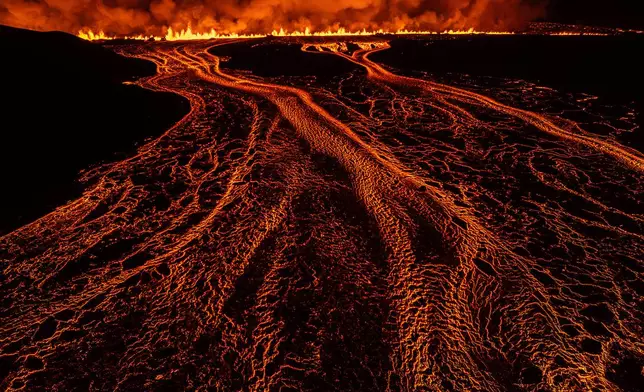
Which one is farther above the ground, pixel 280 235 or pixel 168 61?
pixel 168 61

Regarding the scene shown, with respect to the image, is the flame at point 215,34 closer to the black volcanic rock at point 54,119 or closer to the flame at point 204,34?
the flame at point 204,34

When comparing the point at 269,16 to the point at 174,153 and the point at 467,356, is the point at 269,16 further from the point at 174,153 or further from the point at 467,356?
the point at 467,356

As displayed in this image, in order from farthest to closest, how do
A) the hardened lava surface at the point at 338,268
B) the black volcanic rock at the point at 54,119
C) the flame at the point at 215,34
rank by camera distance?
the flame at the point at 215,34 < the black volcanic rock at the point at 54,119 < the hardened lava surface at the point at 338,268

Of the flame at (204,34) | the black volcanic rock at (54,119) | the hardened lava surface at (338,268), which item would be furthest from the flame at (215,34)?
the hardened lava surface at (338,268)

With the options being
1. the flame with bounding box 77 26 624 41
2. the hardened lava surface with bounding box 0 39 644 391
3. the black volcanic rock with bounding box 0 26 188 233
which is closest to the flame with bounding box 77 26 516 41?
the flame with bounding box 77 26 624 41

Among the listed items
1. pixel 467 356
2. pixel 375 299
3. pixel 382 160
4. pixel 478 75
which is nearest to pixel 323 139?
pixel 382 160

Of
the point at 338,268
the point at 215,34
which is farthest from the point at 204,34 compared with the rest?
the point at 338,268
